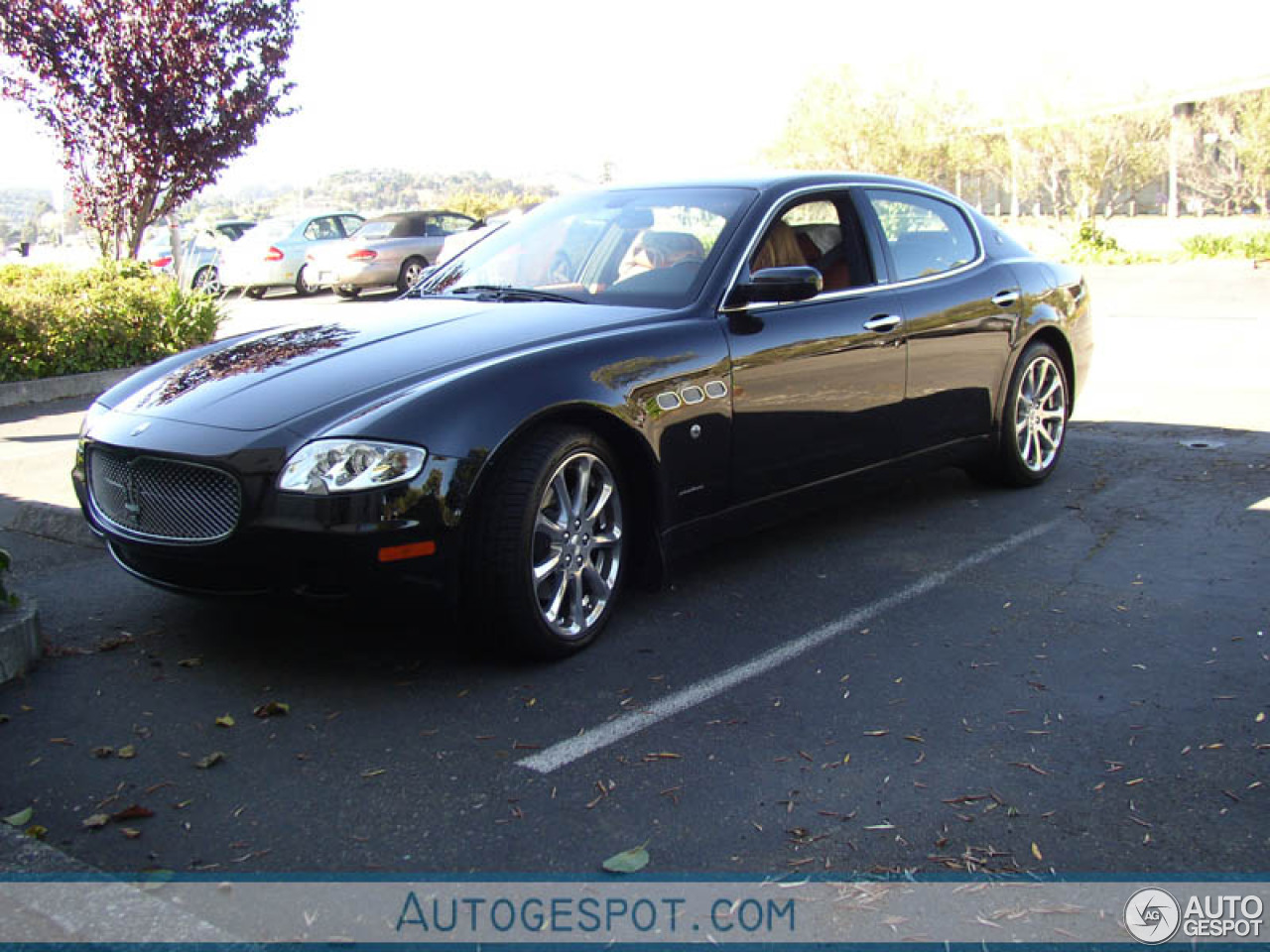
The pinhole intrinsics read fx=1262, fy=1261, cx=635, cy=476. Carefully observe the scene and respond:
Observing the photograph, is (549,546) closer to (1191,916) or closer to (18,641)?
(18,641)

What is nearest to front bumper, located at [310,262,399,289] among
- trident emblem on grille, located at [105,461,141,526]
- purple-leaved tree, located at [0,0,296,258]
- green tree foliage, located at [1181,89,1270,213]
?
purple-leaved tree, located at [0,0,296,258]

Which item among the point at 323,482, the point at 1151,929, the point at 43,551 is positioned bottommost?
the point at 1151,929

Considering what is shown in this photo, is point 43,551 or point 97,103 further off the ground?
point 97,103

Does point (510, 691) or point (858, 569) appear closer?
point (510, 691)

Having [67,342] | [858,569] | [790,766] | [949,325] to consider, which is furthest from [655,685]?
[67,342]

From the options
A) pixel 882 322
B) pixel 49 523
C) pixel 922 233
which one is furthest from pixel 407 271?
pixel 882 322

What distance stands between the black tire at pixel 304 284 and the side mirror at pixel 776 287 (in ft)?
59.1

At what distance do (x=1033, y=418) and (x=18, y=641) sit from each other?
497 centimetres

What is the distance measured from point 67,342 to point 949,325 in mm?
7804

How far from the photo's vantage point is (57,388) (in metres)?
10.4

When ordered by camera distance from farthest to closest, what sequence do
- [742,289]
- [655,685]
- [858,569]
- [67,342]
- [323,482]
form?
[67,342]
[858,569]
[742,289]
[655,685]
[323,482]

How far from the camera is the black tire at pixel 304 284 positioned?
21875mm

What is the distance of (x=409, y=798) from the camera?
Answer: 10.9ft

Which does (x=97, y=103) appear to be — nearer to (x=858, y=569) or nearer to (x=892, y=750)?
(x=858, y=569)
